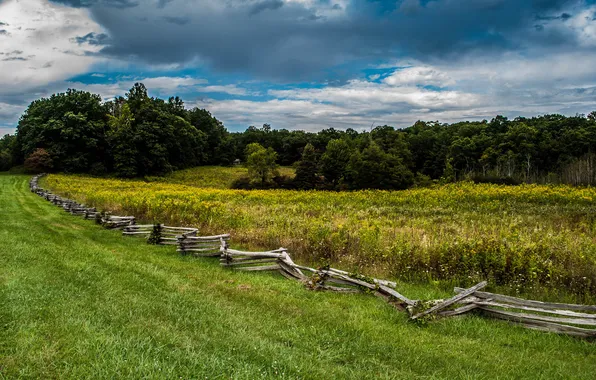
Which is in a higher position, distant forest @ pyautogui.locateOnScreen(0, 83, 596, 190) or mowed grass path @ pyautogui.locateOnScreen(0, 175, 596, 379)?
distant forest @ pyautogui.locateOnScreen(0, 83, 596, 190)

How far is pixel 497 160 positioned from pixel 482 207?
5685 centimetres

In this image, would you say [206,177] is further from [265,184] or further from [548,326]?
[548,326]

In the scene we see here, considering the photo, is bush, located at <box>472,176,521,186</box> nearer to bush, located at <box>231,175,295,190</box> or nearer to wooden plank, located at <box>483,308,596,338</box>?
bush, located at <box>231,175,295,190</box>

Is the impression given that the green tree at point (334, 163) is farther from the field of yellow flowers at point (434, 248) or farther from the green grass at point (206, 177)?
the field of yellow flowers at point (434, 248)

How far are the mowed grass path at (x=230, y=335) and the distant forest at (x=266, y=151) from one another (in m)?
51.9

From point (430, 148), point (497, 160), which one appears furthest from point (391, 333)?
point (430, 148)

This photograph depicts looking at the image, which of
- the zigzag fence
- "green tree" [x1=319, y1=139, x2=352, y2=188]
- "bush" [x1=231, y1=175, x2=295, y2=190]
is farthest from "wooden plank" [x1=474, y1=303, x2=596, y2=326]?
"green tree" [x1=319, y1=139, x2=352, y2=188]

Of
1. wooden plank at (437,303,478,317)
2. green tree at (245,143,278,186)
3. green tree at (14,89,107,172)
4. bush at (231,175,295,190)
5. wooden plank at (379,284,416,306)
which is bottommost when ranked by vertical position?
bush at (231,175,295,190)

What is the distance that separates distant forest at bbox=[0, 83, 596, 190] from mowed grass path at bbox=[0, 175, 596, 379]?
2043 inches

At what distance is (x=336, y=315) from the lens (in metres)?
6.65

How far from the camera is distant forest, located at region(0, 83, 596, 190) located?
62.2 metres

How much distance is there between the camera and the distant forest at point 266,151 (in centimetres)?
6222

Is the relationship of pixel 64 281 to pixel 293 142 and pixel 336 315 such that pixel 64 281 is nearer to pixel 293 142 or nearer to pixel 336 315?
pixel 336 315

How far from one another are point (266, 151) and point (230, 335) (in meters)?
67.5
